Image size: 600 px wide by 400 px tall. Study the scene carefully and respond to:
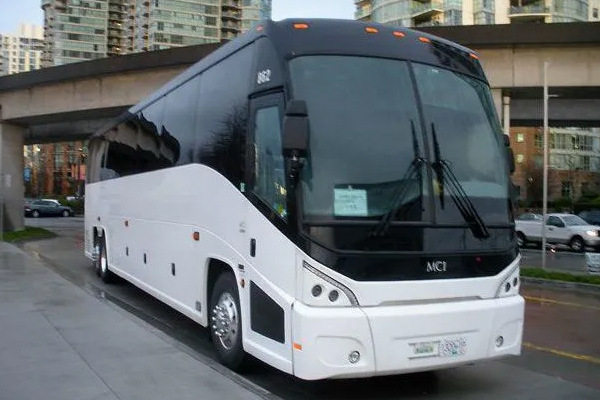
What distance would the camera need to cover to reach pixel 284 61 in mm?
5500

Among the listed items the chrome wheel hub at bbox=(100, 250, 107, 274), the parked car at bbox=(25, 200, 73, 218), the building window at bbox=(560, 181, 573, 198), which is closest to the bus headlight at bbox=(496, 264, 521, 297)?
the chrome wheel hub at bbox=(100, 250, 107, 274)

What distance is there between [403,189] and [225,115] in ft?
7.92

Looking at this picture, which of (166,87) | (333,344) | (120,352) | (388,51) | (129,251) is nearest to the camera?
(333,344)

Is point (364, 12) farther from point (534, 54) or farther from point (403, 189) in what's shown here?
point (403, 189)

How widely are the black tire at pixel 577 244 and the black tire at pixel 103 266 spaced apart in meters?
19.8

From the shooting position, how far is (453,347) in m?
5.33

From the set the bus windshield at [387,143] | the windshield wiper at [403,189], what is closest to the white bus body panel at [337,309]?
the windshield wiper at [403,189]

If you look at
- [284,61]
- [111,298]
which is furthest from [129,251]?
[284,61]

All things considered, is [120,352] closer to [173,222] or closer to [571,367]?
[173,222]

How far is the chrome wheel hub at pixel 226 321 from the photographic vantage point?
636 centimetres

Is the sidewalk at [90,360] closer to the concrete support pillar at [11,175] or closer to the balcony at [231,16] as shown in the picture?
the concrete support pillar at [11,175]

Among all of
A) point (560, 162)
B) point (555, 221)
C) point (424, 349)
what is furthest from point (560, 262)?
point (560, 162)

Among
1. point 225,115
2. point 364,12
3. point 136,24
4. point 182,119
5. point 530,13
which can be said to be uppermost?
point 136,24

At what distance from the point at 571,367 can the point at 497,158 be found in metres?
2.71
